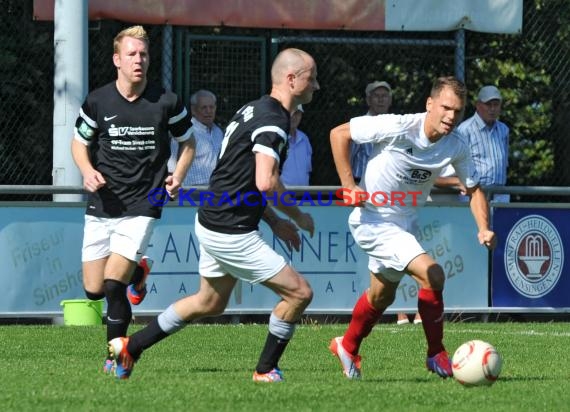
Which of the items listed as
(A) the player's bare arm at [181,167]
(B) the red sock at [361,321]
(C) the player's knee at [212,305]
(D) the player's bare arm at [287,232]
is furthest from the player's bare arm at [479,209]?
(A) the player's bare arm at [181,167]

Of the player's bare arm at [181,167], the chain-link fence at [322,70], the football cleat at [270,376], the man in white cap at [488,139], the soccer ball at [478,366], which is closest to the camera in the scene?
the soccer ball at [478,366]

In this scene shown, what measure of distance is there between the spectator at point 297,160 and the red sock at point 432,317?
18.0ft

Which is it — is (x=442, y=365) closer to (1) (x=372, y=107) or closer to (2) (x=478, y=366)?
(2) (x=478, y=366)

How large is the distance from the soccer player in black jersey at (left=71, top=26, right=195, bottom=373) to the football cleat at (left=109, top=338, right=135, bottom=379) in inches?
32.2

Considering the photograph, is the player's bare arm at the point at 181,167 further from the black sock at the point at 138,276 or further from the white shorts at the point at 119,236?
the black sock at the point at 138,276

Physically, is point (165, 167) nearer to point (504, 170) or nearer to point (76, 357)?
point (76, 357)

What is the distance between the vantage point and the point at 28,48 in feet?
48.3

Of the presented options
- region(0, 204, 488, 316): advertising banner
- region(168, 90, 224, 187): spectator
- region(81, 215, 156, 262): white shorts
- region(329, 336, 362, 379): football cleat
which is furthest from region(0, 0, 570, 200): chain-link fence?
region(329, 336, 362, 379): football cleat

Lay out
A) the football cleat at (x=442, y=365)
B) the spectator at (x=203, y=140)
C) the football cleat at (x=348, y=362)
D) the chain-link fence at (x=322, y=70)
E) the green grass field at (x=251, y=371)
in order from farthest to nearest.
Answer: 1. the chain-link fence at (x=322, y=70)
2. the spectator at (x=203, y=140)
3. the football cleat at (x=348, y=362)
4. the football cleat at (x=442, y=365)
5. the green grass field at (x=251, y=371)

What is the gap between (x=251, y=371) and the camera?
901 centimetres

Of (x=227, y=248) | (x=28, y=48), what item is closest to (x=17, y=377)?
(x=227, y=248)

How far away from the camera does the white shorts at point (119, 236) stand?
9023 millimetres

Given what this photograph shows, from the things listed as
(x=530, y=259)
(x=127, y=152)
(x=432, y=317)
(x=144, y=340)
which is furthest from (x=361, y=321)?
(x=530, y=259)

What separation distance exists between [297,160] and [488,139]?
6.55 feet
